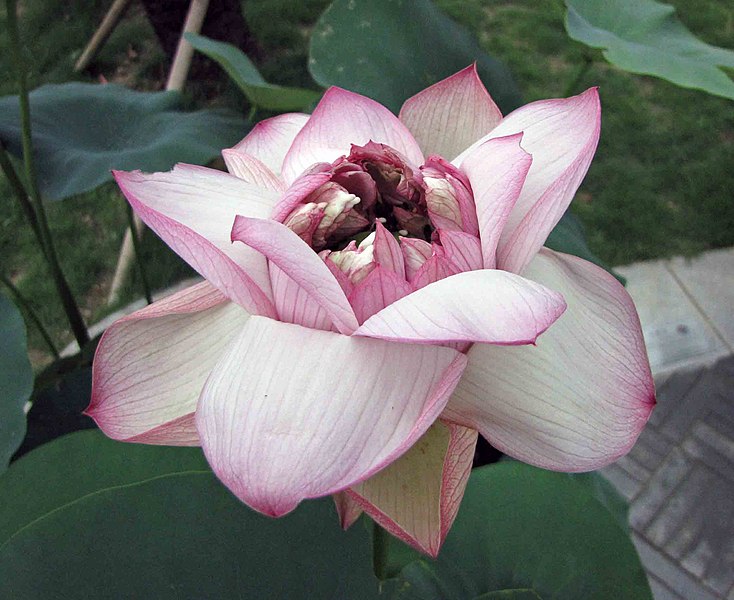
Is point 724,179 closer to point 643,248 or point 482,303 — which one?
point 643,248

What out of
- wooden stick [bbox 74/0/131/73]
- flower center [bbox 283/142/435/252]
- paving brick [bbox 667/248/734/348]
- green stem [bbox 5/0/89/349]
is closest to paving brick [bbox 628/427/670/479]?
paving brick [bbox 667/248/734/348]

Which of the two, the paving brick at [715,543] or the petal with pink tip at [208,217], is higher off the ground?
the petal with pink tip at [208,217]

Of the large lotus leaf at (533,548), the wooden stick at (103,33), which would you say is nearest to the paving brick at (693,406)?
the large lotus leaf at (533,548)

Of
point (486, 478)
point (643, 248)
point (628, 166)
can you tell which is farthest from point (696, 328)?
point (486, 478)

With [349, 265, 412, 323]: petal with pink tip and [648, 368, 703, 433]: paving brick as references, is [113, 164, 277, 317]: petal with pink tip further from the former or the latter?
[648, 368, 703, 433]: paving brick

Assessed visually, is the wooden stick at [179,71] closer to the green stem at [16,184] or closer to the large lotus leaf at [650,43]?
the green stem at [16,184]

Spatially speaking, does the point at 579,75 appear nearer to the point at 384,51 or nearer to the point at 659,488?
the point at 384,51

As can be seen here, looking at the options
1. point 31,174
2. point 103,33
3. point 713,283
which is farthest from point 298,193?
point 103,33

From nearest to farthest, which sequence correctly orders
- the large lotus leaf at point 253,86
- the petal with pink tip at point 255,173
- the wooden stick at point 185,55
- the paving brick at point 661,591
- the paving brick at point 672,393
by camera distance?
1. the petal with pink tip at point 255,173
2. the large lotus leaf at point 253,86
3. the paving brick at point 661,591
4. the wooden stick at point 185,55
5. the paving brick at point 672,393
